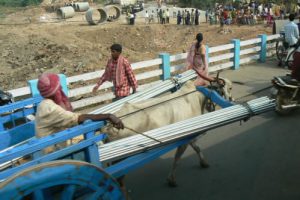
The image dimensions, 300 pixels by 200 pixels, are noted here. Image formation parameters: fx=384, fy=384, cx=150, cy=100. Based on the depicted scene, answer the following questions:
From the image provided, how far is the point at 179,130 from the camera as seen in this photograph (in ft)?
12.4

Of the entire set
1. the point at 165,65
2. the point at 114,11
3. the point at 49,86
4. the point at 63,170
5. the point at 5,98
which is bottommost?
the point at 165,65

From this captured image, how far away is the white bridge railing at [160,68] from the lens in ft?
31.0

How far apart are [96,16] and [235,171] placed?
36.3 m

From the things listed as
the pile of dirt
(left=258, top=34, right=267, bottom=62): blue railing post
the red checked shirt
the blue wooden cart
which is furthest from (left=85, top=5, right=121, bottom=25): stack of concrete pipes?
the blue wooden cart

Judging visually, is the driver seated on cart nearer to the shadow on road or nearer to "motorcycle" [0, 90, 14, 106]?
the shadow on road

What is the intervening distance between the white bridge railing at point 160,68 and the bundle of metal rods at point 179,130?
510 centimetres

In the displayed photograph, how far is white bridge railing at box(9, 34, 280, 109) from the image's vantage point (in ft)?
31.0

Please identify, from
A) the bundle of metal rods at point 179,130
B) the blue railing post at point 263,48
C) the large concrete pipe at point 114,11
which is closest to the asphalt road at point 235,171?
the bundle of metal rods at point 179,130

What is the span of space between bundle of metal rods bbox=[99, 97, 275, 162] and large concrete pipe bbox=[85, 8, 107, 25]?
3172cm

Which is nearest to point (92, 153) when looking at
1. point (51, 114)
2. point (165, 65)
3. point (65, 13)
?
point (51, 114)

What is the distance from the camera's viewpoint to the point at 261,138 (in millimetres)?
7215

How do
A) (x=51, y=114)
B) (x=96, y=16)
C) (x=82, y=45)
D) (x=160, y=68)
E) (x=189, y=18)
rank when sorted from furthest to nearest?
(x=96, y=16), (x=189, y=18), (x=82, y=45), (x=160, y=68), (x=51, y=114)

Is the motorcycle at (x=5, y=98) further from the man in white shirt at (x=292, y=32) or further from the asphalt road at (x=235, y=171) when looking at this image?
the man in white shirt at (x=292, y=32)

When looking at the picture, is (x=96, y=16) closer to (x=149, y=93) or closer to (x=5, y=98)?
(x=5, y=98)
